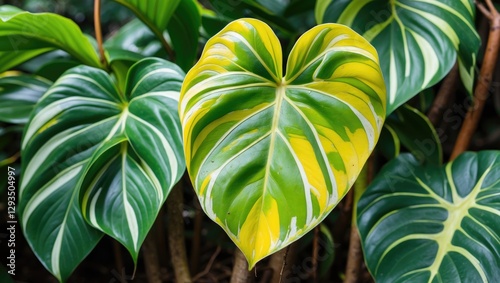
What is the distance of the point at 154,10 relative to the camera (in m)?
0.86

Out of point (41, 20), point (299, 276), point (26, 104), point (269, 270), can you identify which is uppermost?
point (41, 20)

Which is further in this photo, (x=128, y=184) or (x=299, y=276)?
(x=299, y=276)

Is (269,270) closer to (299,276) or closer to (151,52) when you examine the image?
(299,276)

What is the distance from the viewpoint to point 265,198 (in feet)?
1.82

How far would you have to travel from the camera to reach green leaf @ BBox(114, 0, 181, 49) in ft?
2.76

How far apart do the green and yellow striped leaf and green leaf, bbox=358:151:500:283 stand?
0.23 metres

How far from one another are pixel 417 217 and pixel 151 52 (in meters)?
0.75

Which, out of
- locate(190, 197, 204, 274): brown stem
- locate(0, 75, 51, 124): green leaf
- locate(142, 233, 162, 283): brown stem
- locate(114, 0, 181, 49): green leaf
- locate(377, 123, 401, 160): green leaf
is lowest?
locate(190, 197, 204, 274): brown stem

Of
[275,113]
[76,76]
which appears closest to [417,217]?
[275,113]

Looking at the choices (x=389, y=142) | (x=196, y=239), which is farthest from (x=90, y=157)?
(x=389, y=142)

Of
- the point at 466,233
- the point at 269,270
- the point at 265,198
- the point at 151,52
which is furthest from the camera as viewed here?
the point at 151,52

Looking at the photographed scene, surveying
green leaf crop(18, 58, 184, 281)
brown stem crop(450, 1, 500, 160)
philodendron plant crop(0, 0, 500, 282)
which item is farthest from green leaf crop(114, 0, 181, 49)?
brown stem crop(450, 1, 500, 160)

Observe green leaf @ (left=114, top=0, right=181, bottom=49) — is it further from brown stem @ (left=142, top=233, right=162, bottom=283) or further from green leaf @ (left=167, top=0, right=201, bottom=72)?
brown stem @ (left=142, top=233, right=162, bottom=283)

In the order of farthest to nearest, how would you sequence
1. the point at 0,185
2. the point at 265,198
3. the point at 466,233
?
the point at 0,185, the point at 466,233, the point at 265,198
